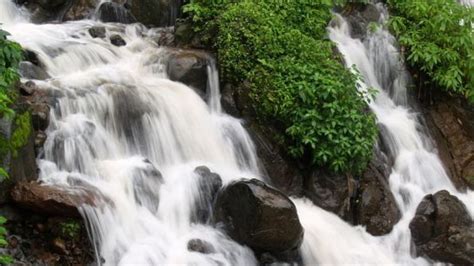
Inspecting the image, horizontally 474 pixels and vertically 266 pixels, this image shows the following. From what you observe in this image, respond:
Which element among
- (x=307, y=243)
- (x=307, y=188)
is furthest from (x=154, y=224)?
(x=307, y=188)

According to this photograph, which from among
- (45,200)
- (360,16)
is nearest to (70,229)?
(45,200)

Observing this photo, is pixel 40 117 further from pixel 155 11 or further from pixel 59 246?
pixel 155 11

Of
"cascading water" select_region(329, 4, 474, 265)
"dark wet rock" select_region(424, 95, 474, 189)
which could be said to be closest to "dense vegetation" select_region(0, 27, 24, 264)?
"cascading water" select_region(329, 4, 474, 265)

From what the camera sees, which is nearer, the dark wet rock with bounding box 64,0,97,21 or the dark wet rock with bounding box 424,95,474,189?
the dark wet rock with bounding box 424,95,474,189

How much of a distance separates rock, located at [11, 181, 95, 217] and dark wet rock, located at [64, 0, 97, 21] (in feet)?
16.5

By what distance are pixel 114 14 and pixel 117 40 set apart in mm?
1068

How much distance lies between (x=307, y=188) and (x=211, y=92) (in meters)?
1.96

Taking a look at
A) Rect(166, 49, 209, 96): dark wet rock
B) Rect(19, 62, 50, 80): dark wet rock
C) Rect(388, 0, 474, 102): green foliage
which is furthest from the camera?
Rect(388, 0, 474, 102): green foliage

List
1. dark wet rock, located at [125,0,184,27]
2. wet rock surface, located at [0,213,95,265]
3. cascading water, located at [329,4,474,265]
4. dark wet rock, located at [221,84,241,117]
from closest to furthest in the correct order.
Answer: wet rock surface, located at [0,213,95,265] → cascading water, located at [329,4,474,265] → dark wet rock, located at [221,84,241,117] → dark wet rock, located at [125,0,184,27]

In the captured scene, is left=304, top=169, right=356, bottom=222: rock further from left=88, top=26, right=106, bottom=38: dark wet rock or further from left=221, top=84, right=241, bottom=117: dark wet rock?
left=88, top=26, right=106, bottom=38: dark wet rock

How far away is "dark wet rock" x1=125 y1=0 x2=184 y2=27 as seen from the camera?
Answer: 1042 centimetres

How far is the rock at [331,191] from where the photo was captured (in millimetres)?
7934

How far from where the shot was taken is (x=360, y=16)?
11.6 m

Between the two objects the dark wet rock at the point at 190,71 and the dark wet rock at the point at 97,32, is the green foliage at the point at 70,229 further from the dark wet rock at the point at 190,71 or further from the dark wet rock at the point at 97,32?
the dark wet rock at the point at 97,32
